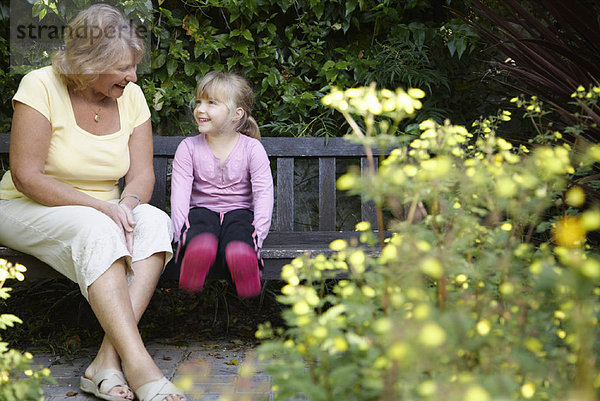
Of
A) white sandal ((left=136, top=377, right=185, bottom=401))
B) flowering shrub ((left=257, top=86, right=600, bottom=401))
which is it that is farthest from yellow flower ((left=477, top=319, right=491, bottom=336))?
white sandal ((left=136, top=377, right=185, bottom=401))

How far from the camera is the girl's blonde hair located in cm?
287

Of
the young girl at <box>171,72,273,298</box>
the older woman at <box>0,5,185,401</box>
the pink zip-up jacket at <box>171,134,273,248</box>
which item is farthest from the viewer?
the pink zip-up jacket at <box>171,134,273,248</box>

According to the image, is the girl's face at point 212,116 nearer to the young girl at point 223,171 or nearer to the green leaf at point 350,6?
the young girl at point 223,171

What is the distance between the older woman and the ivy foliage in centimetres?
94

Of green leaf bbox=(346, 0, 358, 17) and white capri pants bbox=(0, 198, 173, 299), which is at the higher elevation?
green leaf bbox=(346, 0, 358, 17)

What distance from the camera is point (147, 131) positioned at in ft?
8.95

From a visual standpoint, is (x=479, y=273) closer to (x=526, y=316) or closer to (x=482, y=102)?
(x=526, y=316)

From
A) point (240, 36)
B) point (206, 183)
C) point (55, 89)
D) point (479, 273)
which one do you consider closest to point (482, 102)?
point (240, 36)

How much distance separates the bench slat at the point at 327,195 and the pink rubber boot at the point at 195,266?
85 centimetres

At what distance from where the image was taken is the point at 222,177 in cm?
288

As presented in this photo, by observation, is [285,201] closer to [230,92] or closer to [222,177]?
[222,177]

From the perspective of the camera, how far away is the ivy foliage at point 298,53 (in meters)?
3.42

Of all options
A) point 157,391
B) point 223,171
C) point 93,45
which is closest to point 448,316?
point 157,391

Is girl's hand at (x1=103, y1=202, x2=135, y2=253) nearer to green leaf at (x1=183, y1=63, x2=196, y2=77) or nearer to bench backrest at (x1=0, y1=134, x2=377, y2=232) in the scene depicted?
bench backrest at (x1=0, y1=134, x2=377, y2=232)
